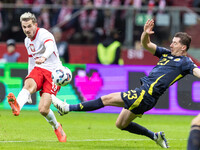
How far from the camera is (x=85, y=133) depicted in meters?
10.5

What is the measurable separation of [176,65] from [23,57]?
11.3 m

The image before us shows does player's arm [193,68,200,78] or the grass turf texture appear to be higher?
player's arm [193,68,200,78]

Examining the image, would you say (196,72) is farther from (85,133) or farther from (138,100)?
(85,133)

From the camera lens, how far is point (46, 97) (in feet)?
29.5

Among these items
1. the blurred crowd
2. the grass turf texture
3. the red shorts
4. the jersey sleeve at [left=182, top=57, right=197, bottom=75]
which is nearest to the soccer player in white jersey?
the red shorts

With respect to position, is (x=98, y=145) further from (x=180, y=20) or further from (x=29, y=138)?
(x=180, y=20)

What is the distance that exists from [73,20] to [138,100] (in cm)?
1055

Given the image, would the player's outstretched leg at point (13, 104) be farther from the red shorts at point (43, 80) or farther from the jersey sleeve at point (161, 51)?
the jersey sleeve at point (161, 51)

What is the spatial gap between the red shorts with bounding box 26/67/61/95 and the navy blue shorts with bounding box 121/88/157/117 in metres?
1.54

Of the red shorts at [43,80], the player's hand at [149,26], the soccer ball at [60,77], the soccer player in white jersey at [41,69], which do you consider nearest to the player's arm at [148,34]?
the player's hand at [149,26]

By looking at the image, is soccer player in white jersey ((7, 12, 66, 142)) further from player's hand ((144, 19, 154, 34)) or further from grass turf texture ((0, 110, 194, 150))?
player's hand ((144, 19, 154, 34))

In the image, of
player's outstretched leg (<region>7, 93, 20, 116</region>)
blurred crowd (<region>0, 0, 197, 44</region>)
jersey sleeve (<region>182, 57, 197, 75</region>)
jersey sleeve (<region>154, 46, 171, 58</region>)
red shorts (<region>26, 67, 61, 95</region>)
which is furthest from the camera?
blurred crowd (<region>0, 0, 197, 44</region>)

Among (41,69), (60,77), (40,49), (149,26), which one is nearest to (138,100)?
(149,26)

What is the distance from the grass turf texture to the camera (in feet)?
28.1
